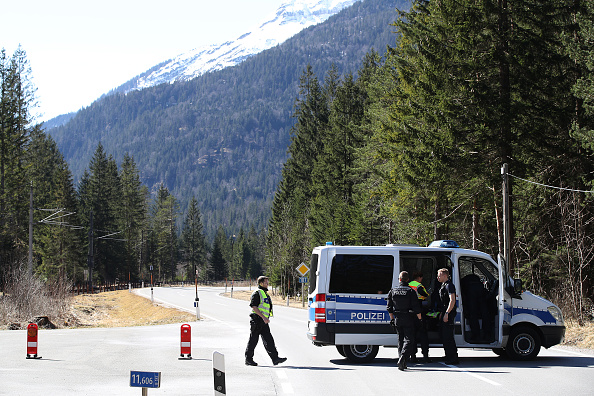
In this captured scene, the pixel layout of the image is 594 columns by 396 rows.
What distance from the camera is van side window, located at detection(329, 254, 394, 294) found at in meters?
14.2

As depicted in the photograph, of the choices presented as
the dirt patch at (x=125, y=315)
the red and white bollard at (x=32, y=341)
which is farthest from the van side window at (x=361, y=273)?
the dirt patch at (x=125, y=315)

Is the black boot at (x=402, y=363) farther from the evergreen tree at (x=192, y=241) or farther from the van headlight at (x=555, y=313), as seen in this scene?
the evergreen tree at (x=192, y=241)

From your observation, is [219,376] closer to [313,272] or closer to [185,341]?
[313,272]

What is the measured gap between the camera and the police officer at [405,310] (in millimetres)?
13084

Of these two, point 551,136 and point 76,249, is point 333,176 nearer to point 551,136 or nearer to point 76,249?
point 551,136

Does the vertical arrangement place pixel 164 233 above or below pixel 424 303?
above

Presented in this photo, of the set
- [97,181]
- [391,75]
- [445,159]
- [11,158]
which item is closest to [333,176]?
[391,75]

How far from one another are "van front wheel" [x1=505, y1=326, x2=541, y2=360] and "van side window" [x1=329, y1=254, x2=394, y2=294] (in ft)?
9.85

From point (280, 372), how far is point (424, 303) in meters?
3.49

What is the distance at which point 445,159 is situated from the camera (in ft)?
82.3

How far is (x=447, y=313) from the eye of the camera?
13.5 metres

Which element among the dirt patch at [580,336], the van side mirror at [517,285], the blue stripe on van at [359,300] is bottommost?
the dirt patch at [580,336]

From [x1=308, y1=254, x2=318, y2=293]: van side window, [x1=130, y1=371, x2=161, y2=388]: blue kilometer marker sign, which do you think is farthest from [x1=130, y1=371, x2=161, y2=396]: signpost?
[x1=308, y1=254, x2=318, y2=293]: van side window

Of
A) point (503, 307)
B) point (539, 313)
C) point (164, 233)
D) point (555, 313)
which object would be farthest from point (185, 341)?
point (164, 233)
